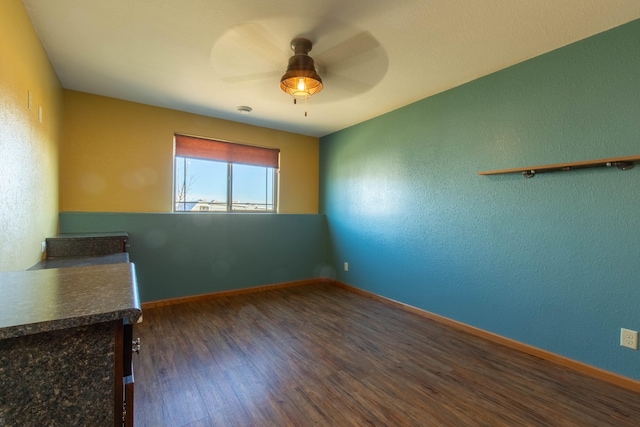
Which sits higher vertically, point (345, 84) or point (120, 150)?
point (345, 84)

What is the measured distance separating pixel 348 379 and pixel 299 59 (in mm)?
2339

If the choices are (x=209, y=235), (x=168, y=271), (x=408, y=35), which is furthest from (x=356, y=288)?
(x=408, y=35)

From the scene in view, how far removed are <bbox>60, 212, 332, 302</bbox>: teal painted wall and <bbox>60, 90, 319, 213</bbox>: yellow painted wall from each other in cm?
23

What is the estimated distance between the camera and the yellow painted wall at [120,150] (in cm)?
312

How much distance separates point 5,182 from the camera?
158cm

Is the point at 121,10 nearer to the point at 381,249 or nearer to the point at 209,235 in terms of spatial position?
the point at 209,235

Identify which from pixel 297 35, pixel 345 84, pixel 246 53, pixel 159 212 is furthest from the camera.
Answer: pixel 159 212

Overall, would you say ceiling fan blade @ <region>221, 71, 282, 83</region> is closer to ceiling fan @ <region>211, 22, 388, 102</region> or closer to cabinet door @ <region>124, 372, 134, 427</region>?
ceiling fan @ <region>211, 22, 388, 102</region>

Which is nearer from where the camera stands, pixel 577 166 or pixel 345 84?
pixel 577 166

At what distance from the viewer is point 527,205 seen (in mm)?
2434

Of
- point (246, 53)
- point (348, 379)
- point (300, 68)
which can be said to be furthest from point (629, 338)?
point (246, 53)

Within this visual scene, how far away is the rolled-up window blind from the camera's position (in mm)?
3760

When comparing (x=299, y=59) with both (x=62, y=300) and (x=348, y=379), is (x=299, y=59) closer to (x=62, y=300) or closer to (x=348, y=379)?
(x=62, y=300)

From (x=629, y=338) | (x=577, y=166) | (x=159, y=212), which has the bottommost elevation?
(x=629, y=338)
